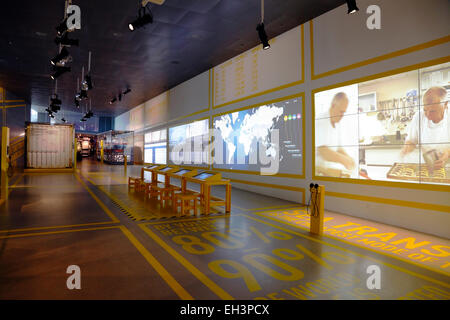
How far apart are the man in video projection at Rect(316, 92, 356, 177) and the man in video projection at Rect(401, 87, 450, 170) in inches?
56.7

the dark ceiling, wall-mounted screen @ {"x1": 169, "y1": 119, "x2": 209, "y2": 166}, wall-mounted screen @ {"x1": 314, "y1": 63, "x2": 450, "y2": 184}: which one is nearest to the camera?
wall-mounted screen @ {"x1": 314, "y1": 63, "x2": 450, "y2": 184}

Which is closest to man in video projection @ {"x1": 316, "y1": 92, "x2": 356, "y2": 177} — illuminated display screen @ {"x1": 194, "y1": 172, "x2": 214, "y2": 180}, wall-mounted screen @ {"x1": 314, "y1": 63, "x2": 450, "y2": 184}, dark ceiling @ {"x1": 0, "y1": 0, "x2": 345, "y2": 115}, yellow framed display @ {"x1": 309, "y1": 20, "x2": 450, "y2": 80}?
wall-mounted screen @ {"x1": 314, "y1": 63, "x2": 450, "y2": 184}

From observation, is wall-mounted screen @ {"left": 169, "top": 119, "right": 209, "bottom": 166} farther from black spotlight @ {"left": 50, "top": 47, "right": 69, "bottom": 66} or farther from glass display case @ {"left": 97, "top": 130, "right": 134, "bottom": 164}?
glass display case @ {"left": 97, "top": 130, "right": 134, "bottom": 164}

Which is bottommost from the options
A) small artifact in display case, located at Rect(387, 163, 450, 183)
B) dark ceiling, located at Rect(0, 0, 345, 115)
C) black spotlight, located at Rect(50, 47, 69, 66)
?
small artifact in display case, located at Rect(387, 163, 450, 183)

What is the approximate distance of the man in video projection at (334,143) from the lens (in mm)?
6434

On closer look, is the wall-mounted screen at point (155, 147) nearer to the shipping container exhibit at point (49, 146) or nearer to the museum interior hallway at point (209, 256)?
the shipping container exhibit at point (49, 146)

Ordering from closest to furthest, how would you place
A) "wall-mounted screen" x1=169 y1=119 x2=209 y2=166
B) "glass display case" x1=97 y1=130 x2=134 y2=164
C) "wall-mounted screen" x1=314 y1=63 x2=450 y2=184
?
"wall-mounted screen" x1=314 y1=63 x2=450 y2=184 → "wall-mounted screen" x1=169 y1=119 x2=209 y2=166 → "glass display case" x1=97 y1=130 x2=134 y2=164

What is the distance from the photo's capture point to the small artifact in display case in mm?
4738

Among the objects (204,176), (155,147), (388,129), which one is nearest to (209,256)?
(204,176)

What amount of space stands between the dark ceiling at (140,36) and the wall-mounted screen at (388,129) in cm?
234

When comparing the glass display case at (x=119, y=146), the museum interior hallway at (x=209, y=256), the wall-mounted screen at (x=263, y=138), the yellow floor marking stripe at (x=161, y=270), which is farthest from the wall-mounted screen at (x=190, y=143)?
the glass display case at (x=119, y=146)

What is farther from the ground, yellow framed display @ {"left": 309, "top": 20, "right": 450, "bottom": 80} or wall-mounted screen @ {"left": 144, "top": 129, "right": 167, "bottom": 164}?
yellow framed display @ {"left": 309, "top": 20, "right": 450, "bottom": 80}

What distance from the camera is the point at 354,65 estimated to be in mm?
6184

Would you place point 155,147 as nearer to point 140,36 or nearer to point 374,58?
point 140,36
